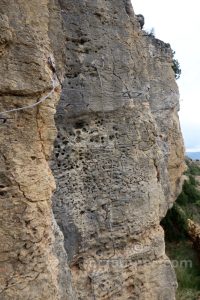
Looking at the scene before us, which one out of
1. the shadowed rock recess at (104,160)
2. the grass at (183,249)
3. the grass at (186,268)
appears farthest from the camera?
the grass at (183,249)

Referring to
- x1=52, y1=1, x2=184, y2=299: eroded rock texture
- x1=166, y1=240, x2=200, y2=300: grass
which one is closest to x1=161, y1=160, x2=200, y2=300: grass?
x1=166, y1=240, x2=200, y2=300: grass

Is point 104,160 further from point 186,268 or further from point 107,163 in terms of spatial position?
point 186,268

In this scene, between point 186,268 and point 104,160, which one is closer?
point 104,160

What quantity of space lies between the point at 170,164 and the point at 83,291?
319cm

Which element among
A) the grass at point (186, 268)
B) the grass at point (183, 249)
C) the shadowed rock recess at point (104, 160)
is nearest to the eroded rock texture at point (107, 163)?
the shadowed rock recess at point (104, 160)

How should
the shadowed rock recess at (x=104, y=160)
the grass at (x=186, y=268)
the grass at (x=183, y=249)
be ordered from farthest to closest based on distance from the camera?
the grass at (x=183, y=249) < the grass at (x=186, y=268) < the shadowed rock recess at (x=104, y=160)

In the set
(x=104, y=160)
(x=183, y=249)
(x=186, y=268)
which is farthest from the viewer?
(x=183, y=249)

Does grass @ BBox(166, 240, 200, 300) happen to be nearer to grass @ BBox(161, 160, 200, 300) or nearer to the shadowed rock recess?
grass @ BBox(161, 160, 200, 300)

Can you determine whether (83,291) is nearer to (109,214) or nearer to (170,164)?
(109,214)

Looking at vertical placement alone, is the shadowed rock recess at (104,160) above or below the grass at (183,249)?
above

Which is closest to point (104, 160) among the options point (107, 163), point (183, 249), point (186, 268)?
point (107, 163)

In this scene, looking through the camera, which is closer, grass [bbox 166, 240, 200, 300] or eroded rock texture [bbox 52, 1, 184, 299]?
eroded rock texture [bbox 52, 1, 184, 299]

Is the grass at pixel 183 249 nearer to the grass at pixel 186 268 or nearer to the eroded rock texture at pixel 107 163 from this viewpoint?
the grass at pixel 186 268

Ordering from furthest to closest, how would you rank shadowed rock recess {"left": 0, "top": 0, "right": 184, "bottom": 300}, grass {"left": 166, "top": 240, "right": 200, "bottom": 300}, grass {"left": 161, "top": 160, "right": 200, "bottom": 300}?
1. grass {"left": 161, "top": 160, "right": 200, "bottom": 300}
2. grass {"left": 166, "top": 240, "right": 200, "bottom": 300}
3. shadowed rock recess {"left": 0, "top": 0, "right": 184, "bottom": 300}
